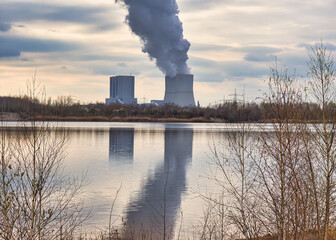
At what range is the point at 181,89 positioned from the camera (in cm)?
8019

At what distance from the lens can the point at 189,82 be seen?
7969 centimetres

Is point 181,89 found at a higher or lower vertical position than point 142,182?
higher

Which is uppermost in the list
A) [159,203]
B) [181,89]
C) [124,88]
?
[124,88]

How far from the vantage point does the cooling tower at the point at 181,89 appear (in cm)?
7925

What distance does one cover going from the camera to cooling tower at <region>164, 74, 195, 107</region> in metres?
79.2

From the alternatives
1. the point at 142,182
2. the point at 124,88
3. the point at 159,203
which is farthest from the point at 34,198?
the point at 124,88

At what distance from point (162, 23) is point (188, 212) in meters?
71.8

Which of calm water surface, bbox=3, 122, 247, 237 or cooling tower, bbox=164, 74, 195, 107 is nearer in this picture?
calm water surface, bbox=3, 122, 247, 237

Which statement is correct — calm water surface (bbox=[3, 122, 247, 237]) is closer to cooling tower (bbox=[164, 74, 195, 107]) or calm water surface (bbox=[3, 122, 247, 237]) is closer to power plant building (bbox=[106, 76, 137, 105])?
cooling tower (bbox=[164, 74, 195, 107])

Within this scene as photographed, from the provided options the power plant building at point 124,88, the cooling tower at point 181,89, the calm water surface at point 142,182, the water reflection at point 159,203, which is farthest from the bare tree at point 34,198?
the power plant building at point 124,88

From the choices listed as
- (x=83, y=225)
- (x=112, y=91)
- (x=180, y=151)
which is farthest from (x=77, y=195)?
(x=112, y=91)

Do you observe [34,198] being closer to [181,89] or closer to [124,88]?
[181,89]

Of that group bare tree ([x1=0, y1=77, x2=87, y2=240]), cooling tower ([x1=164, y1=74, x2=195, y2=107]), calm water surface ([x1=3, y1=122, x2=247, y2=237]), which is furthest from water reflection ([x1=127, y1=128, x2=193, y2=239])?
cooling tower ([x1=164, y1=74, x2=195, y2=107])

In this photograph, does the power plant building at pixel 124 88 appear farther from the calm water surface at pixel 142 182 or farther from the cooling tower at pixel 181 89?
the calm water surface at pixel 142 182
